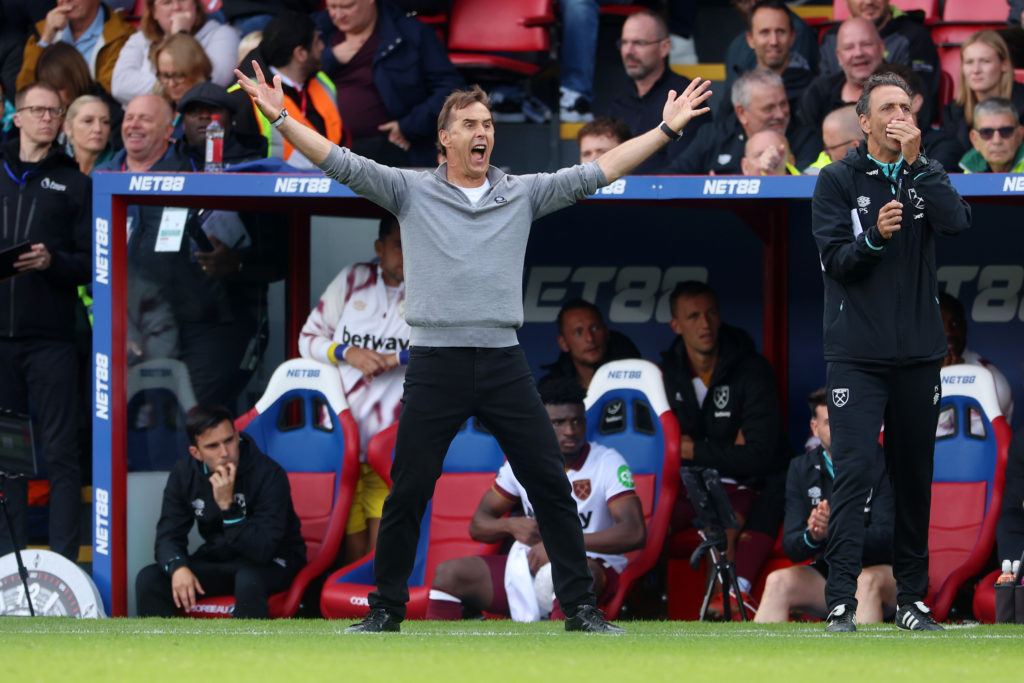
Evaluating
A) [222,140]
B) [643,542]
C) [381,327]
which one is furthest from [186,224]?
[643,542]

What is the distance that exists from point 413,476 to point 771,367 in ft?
11.4

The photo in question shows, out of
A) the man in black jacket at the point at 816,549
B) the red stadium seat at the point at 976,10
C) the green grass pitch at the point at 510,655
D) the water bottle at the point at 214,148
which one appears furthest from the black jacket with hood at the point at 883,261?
the red stadium seat at the point at 976,10

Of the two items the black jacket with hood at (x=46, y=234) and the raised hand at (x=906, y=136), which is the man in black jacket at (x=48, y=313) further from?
the raised hand at (x=906, y=136)

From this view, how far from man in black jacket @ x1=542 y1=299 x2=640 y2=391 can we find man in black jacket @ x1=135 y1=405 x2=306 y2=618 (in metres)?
1.68

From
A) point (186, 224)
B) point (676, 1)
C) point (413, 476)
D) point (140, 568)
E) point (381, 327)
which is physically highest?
point (676, 1)

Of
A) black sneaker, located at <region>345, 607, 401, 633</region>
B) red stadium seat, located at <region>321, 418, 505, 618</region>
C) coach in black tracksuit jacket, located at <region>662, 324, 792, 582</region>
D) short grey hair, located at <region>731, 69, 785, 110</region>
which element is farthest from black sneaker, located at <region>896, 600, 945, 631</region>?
short grey hair, located at <region>731, 69, 785, 110</region>

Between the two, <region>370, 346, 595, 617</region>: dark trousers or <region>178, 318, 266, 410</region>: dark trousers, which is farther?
<region>178, 318, 266, 410</region>: dark trousers

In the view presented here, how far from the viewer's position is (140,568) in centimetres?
841

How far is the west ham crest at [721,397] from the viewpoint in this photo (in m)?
8.72

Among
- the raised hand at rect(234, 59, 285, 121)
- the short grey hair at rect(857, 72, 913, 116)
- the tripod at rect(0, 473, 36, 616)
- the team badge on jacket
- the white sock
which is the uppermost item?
the short grey hair at rect(857, 72, 913, 116)

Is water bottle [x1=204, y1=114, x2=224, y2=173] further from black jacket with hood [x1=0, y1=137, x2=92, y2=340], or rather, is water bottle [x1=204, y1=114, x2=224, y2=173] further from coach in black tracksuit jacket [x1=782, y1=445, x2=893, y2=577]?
coach in black tracksuit jacket [x1=782, y1=445, x2=893, y2=577]

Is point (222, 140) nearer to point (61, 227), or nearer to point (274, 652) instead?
point (61, 227)

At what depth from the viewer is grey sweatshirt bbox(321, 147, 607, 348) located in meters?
5.88

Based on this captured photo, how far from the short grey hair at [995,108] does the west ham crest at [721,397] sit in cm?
184
